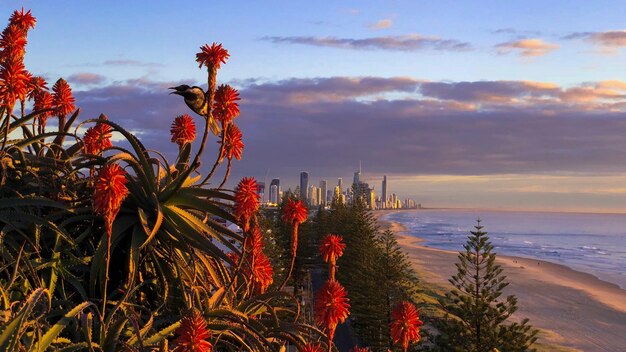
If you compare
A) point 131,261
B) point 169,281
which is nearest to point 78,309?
point 131,261

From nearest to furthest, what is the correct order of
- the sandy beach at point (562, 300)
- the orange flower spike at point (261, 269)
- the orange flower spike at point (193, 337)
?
the orange flower spike at point (193, 337), the orange flower spike at point (261, 269), the sandy beach at point (562, 300)

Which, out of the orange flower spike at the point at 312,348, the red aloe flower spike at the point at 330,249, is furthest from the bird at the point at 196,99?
the orange flower spike at the point at 312,348

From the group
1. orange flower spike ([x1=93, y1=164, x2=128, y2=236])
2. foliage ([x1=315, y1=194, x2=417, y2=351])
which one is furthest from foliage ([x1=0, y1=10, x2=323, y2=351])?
foliage ([x1=315, y1=194, x2=417, y2=351])

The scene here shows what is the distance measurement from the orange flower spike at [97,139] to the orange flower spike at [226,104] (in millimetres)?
1070

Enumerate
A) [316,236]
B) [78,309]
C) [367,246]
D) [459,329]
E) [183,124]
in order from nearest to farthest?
[78,309] → [183,124] → [459,329] → [367,246] → [316,236]

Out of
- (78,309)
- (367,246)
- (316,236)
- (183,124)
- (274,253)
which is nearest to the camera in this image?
(78,309)

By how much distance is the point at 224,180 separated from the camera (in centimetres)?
434

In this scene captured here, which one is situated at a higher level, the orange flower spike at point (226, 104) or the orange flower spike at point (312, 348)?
the orange flower spike at point (226, 104)

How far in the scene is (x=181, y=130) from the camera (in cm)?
480

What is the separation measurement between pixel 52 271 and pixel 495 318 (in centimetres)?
2046

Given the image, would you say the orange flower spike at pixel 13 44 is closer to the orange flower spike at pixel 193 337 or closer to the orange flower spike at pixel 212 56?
the orange flower spike at pixel 212 56

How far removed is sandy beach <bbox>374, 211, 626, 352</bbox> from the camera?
37562 millimetres

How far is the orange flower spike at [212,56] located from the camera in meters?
3.79

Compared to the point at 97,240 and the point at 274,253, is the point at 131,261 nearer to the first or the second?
the point at 97,240
